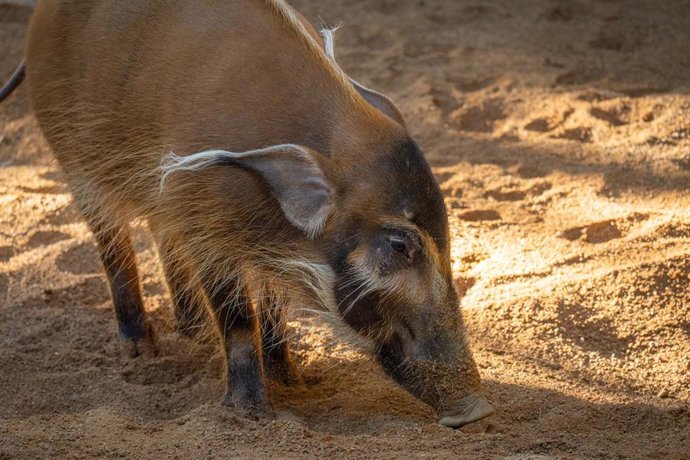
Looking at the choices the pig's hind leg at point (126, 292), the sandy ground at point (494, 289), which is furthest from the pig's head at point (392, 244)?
the pig's hind leg at point (126, 292)

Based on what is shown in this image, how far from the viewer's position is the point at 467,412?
3.01m

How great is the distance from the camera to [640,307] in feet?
12.2

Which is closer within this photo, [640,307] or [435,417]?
[435,417]

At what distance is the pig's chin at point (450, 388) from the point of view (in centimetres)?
301

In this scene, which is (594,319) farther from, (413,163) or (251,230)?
(251,230)

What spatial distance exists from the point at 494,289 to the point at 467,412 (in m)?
1.03

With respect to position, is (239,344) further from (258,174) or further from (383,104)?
(383,104)

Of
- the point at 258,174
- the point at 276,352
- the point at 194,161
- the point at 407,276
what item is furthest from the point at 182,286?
the point at 407,276

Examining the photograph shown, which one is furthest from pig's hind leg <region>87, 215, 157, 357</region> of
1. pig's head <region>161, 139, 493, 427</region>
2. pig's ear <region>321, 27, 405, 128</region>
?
pig's ear <region>321, 27, 405, 128</region>

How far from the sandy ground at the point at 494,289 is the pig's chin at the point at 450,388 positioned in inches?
2.7

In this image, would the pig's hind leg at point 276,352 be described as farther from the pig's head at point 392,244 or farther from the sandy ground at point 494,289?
the pig's head at point 392,244

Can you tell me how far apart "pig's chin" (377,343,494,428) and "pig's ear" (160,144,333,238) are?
509mm

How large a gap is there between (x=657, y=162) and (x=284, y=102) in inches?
95.9

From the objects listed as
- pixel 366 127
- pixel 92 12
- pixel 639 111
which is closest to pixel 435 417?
pixel 366 127
